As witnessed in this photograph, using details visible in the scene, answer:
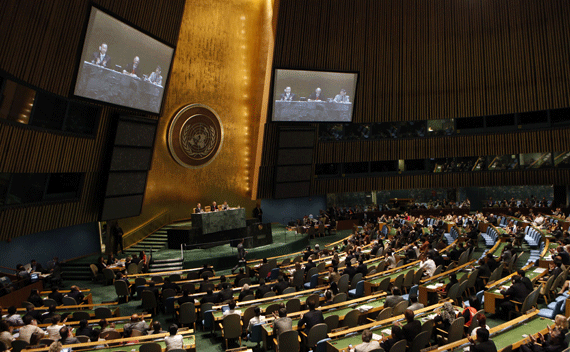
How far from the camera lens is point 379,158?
25047mm

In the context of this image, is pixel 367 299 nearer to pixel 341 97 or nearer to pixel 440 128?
pixel 341 97

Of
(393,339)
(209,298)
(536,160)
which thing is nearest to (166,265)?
(209,298)

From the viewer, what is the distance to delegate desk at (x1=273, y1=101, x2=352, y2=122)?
21719 mm

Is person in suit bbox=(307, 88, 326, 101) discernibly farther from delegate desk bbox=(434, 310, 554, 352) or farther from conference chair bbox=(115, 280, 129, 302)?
delegate desk bbox=(434, 310, 554, 352)

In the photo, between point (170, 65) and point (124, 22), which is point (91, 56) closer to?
point (124, 22)

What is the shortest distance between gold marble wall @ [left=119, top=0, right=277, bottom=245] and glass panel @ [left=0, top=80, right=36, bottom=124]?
712cm

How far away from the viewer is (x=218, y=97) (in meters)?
22.3

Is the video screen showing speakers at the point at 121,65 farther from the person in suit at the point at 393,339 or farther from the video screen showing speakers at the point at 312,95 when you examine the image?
the person in suit at the point at 393,339

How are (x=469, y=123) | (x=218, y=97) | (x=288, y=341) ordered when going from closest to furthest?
(x=288, y=341) → (x=218, y=97) → (x=469, y=123)

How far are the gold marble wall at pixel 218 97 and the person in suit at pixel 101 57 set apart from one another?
556cm

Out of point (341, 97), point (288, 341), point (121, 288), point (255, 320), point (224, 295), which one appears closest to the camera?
point (288, 341)

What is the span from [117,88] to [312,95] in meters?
10.6

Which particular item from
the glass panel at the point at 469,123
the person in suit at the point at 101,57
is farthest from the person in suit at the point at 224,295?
the glass panel at the point at 469,123

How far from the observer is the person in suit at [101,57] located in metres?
13.5
